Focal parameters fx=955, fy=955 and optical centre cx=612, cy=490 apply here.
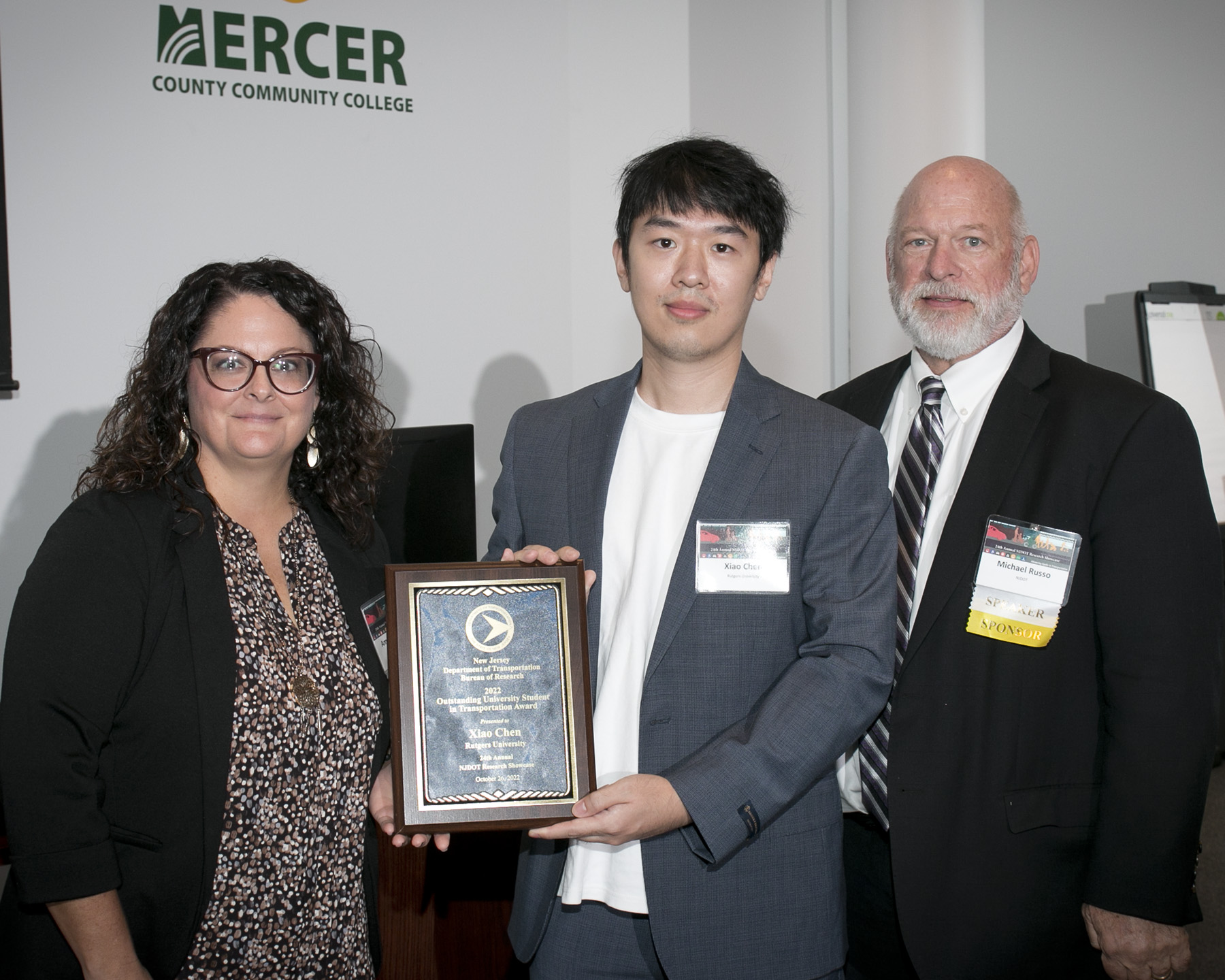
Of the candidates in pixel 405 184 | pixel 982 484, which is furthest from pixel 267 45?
pixel 982 484

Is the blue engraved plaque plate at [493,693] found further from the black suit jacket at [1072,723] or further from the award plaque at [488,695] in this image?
the black suit jacket at [1072,723]

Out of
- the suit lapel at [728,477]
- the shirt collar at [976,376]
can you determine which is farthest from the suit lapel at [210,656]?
the shirt collar at [976,376]

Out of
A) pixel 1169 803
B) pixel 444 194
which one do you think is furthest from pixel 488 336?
pixel 1169 803

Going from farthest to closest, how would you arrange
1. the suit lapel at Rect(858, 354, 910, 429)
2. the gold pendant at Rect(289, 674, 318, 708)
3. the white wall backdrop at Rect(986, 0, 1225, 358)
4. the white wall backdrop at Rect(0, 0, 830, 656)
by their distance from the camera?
the white wall backdrop at Rect(986, 0, 1225, 358) < the white wall backdrop at Rect(0, 0, 830, 656) < the suit lapel at Rect(858, 354, 910, 429) < the gold pendant at Rect(289, 674, 318, 708)

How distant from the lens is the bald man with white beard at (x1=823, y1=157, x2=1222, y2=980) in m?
1.76

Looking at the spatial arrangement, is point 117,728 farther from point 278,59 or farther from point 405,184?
point 278,59

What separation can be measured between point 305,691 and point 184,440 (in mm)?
527

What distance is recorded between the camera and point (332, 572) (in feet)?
6.39

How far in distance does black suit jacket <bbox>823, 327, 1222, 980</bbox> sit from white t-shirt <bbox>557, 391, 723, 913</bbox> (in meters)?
0.51

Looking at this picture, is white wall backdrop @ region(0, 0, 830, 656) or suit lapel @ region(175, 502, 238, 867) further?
white wall backdrop @ region(0, 0, 830, 656)

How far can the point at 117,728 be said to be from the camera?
1.59m

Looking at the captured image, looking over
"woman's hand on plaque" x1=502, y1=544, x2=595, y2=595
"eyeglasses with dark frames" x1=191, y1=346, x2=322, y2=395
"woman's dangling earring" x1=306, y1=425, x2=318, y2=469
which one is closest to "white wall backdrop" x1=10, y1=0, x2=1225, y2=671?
"woman's dangling earring" x1=306, y1=425, x2=318, y2=469

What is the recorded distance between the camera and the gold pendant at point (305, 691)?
1710mm

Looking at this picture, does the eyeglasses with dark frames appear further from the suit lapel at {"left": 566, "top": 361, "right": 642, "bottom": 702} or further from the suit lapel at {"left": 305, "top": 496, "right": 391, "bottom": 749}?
the suit lapel at {"left": 566, "top": 361, "right": 642, "bottom": 702}
